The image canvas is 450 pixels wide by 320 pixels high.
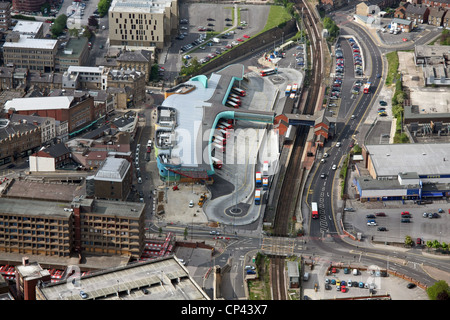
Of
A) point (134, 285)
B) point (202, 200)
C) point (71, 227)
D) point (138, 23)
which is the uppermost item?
point (138, 23)

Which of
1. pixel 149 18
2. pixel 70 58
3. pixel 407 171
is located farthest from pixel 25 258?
pixel 149 18

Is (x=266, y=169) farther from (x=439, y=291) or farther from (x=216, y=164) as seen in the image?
(x=439, y=291)

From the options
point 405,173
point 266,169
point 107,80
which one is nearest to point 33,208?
point 266,169

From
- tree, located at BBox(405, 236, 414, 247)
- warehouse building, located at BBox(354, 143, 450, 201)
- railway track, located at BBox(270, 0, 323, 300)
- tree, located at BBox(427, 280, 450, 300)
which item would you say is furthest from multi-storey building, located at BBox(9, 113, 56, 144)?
tree, located at BBox(427, 280, 450, 300)

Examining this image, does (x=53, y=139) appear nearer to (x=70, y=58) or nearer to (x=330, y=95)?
(x=70, y=58)

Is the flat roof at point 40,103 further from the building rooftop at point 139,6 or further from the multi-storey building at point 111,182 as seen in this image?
the building rooftop at point 139,6

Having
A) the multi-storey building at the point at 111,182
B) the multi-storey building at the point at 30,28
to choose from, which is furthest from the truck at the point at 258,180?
the multi-storey building at the point at 30,28
